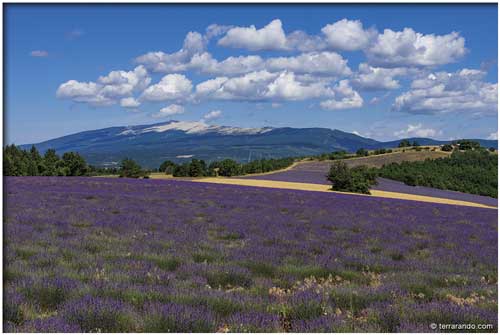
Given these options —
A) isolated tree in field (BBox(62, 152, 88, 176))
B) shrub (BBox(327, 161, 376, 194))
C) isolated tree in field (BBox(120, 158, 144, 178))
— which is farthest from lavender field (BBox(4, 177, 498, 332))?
isolated tree in field (BBox(62, 152, 88, 176))

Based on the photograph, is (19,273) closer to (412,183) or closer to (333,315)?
(333,315)

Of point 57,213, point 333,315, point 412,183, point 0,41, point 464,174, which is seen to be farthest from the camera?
point 464,174

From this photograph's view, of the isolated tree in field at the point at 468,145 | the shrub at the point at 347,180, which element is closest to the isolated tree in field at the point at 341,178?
the shrub at the point at 347,180

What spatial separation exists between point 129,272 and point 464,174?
258 feet

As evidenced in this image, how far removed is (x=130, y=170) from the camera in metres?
53.0

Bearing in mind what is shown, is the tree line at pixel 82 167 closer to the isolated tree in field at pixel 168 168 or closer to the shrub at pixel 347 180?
the isolated tree in field at pixel 168 168

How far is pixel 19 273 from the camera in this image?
6.25 meters

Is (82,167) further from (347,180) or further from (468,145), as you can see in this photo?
(468,145)

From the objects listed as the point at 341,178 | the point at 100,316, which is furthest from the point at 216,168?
the point at 100,316

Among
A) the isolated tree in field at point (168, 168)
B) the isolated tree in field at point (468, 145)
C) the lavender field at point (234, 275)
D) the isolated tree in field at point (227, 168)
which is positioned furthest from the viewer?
the isolated tree in field at point (468, 145)

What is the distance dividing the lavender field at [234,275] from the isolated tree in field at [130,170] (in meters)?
39.7

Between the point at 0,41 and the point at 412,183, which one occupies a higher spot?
the point at 0,41

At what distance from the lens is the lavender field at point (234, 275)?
15.7 ft

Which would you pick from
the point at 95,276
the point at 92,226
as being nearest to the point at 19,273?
the point at 95,276
